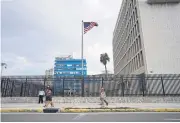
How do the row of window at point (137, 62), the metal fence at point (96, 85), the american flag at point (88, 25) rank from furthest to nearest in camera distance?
the row of window at point (137, 62) → the american flag at point (88, 25) → the metal fence at point (96, 85)

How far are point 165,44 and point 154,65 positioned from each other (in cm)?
410

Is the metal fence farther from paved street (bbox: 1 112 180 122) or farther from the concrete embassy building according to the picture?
the concrete embassy building

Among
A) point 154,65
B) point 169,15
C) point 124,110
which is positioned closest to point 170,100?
point 124,110

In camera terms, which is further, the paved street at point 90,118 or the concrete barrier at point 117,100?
the concrete barrier at point 117,100

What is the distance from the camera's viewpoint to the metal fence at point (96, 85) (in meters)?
15.7

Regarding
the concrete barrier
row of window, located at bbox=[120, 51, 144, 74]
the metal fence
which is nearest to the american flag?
the metal fence

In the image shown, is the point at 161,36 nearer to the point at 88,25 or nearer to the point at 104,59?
the point at 88,25

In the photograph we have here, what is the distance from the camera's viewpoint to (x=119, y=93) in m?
15.7

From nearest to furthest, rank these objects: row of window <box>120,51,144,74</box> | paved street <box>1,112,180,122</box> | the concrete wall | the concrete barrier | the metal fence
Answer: paved street <box>1,112,180,122</box> → the concrete barrier → the metal fence → the concrete wall → row of window <box>120,51,144,74</box>

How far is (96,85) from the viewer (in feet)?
51.8

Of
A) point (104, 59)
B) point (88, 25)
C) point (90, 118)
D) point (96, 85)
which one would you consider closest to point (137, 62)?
point (88, 25)

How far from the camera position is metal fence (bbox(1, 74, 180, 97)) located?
1566cm

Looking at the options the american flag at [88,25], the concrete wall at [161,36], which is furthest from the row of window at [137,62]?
the american flag at [88,25]

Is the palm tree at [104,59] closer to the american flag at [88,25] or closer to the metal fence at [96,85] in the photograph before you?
the american flag at [88,25]
